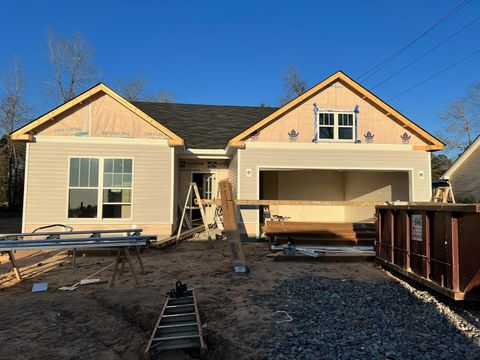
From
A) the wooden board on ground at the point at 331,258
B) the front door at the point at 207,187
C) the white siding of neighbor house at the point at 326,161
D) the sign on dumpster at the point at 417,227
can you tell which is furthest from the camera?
the front door at the point at 207,187

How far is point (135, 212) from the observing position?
12.8 metres

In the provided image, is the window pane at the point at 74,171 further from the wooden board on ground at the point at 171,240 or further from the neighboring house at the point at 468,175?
the neighboring house at the point at 468,175

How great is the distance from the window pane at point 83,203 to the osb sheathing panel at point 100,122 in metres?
2.04

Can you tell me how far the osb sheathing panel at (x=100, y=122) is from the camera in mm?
12680

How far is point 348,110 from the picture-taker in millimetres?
13672

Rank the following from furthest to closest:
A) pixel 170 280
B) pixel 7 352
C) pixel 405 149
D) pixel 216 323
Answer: pixel 405 149, pixel 170 280, pixel 216 323, pixel 7 352

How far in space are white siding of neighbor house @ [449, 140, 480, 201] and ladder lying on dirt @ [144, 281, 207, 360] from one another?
22.7m

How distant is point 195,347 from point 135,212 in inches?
366

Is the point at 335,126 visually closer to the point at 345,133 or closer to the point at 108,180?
the point at 345,133

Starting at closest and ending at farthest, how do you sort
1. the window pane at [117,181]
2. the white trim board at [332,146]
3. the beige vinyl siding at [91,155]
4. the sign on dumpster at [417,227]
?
the sign on dumpster at [417,227] → the beige vinyl siding at [91,155] → the window pane at [117,181] → the white trim board at [332,146]

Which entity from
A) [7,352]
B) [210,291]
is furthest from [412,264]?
[7,352]

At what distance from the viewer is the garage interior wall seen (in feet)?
54.9

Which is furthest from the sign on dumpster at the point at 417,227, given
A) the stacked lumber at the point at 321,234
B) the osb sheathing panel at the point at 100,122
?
the osb sheathing panel at the point at 100,122

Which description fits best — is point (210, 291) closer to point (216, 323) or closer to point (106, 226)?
point (216, 323)
